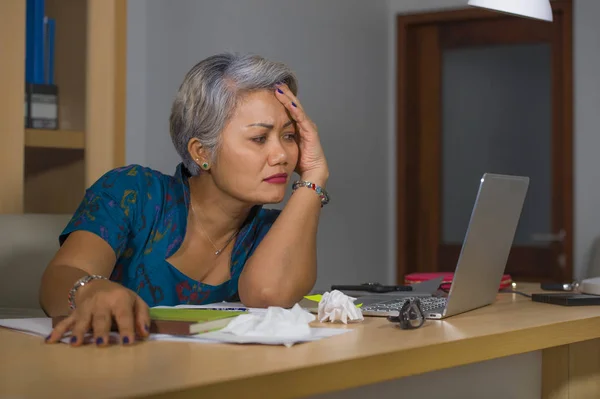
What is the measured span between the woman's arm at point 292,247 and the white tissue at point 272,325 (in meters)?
0.53

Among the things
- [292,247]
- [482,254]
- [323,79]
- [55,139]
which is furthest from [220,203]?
[323,79]

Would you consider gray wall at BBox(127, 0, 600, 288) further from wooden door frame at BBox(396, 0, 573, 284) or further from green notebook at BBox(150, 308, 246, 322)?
green notebook at BBox(150, 308, 246, 322)

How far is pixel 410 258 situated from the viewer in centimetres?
508

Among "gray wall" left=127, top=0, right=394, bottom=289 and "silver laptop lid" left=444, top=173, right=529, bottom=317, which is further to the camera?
"gray wall" left=127, top=0, right=394, bottom=289

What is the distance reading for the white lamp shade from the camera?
74.5 inches

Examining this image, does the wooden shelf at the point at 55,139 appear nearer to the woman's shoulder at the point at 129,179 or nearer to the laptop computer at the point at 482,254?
the woman's shoulder at the point at 129,179

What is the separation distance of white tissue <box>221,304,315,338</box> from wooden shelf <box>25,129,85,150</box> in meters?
1.54

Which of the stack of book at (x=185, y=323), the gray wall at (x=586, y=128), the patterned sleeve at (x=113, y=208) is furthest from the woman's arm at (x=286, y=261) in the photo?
the gray wall at (x=586, y=128)

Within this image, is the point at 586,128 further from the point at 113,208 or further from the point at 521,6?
the point at 113,208

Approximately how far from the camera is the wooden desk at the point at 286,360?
31.6 inches

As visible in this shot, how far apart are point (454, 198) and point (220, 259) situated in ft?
10.6

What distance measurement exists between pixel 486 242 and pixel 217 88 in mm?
656

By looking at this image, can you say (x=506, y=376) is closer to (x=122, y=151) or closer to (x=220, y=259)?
(x=220, y=259)

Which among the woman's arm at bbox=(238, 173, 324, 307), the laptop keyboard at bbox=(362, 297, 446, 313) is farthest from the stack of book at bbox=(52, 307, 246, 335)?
the woman's arm at bbox=(238, 173, 324, 307)
